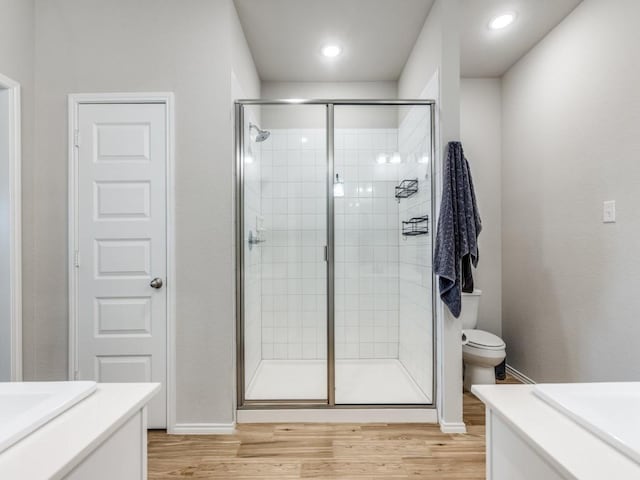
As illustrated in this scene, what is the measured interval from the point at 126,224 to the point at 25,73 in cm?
107

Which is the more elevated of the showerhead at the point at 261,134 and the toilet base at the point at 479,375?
the showerhead at the point at 261,134

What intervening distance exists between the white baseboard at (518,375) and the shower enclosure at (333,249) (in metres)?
1.09

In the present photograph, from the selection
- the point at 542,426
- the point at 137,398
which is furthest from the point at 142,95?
the point at 542,426

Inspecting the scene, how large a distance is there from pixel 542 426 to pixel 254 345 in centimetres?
205

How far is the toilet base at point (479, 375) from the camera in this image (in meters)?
2.73

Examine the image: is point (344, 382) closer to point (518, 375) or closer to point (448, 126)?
point (518, 375)

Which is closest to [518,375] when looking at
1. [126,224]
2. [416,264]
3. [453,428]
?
[453,428]

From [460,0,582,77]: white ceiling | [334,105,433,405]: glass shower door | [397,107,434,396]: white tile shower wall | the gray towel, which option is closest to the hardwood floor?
[334,105,433,405]: glass shower door

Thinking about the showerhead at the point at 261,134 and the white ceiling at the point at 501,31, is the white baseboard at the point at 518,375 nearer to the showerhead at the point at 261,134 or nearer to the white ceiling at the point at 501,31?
the white ceiling at the point at 501,31

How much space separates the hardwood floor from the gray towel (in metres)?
0.77

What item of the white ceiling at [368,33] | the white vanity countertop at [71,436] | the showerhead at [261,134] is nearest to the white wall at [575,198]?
the white ceiling at [368,33]

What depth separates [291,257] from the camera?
2.55m

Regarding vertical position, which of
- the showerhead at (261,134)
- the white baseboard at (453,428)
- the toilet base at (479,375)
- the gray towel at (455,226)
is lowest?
the white baseboard at (453,428)

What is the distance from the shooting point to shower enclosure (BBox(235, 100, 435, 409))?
7.89 ft
